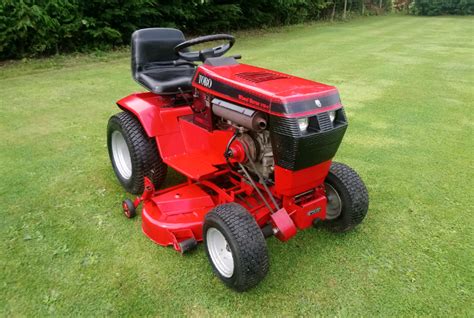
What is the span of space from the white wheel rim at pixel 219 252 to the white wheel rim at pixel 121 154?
1.43 meters

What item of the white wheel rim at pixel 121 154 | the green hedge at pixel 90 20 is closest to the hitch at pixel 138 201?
the white wheel rim at pixel 121 154

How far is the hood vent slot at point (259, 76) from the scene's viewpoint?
99.4 inches

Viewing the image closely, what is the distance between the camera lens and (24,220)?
3.08m

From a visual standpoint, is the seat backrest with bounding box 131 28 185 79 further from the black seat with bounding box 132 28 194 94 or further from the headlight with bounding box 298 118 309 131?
the headlight with bounding box 298 118 309 131

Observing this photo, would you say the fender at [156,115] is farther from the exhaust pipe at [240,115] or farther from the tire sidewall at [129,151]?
the exhaust pipe at [240,115]

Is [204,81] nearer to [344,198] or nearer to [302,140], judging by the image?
[302,140]

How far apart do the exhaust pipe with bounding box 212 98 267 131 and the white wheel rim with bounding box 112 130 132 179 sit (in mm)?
1295

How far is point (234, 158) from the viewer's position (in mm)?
2617

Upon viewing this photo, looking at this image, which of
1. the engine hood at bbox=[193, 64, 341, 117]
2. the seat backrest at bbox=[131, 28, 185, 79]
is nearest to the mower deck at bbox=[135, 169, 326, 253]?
the engine hood at bbox=[193, 64, 341, 117]

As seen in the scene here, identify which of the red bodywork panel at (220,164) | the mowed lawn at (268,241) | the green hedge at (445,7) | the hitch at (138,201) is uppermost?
the red bodywork panel at (220,164)

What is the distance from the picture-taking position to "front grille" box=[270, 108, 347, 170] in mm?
2195

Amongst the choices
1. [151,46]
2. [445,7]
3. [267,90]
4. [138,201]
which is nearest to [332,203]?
[267,90]

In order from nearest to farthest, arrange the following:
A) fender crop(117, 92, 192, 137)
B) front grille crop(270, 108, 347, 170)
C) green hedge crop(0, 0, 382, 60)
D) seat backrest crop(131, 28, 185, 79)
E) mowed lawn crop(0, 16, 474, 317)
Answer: front grille crop(270, 108, 347, 170)
mowed lawn crop(0, 16, 474, 317)
fender crop(117, 92, 192, 137)
seat backrest crop(131, 28, 185, 79)
green hedge crop(0, 0, 382, 60)

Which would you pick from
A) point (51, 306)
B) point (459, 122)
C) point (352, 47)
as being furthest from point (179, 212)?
point (352, 47)
